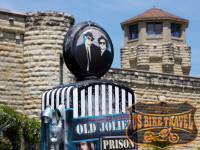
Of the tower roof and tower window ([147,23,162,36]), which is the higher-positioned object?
the tower roof

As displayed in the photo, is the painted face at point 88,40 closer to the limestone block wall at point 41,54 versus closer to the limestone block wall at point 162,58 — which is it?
the limestone block wall at point 41,54

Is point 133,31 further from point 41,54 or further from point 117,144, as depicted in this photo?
point 117,144

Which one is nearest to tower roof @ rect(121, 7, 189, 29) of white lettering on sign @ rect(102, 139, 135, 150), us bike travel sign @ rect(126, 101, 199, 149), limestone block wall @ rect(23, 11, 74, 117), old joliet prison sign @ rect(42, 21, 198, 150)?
limestone block wall @ rect(23, 11, 74, 117)

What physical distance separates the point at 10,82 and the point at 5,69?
578 millimetres

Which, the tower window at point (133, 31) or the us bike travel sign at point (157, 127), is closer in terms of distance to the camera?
the us bike travel sign at point (157, 127)

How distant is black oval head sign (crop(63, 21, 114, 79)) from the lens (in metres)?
9.90

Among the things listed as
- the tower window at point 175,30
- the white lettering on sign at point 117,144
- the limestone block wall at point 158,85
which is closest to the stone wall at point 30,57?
the limestone block wall at point 158,85

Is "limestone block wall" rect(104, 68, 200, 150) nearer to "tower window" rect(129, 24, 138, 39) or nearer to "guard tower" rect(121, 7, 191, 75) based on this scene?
"guard tower" rect(121, 7, 191, 75)

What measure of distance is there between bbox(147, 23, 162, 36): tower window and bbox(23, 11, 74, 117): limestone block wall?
87.6ft

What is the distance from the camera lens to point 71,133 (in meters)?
9.25

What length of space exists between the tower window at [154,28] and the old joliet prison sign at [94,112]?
1404 inches

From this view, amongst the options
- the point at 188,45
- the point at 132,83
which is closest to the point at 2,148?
the point at 132,83

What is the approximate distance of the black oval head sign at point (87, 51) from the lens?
32.5 ft

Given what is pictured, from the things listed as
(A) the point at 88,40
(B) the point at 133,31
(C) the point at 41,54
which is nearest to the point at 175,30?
(B) the point at 133,31
